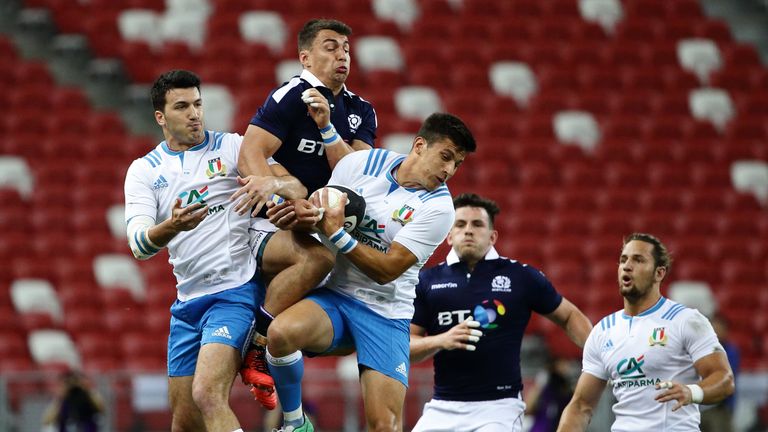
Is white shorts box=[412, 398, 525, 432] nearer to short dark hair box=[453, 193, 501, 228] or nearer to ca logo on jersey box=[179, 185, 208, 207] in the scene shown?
short dark hair box=[453, 193, 501, 228]

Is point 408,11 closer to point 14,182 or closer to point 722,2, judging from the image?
point 722,2

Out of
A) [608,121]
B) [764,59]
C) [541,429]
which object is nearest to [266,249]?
[541,429]

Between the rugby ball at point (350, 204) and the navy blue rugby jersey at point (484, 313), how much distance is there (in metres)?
1.66

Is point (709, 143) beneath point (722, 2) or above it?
beneath

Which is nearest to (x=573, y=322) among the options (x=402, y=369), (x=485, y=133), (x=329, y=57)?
(x=402, y=369)

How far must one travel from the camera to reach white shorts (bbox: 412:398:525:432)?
7816 millimetres

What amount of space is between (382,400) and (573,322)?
194 centimetres

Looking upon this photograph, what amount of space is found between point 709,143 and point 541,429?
803 cm

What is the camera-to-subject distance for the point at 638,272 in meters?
7.26

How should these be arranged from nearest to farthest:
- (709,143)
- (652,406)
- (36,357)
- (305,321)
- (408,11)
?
1. (305,321)
2. (652,406)
3. (36,357)
4. (709,143)
5. (408,11)

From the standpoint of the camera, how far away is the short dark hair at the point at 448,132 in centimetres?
665

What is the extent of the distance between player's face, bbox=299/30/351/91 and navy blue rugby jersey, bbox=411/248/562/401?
6.51 feet

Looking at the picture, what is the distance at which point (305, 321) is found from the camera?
20.9 feet

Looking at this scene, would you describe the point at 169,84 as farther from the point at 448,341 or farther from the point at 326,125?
the point at 448,341
